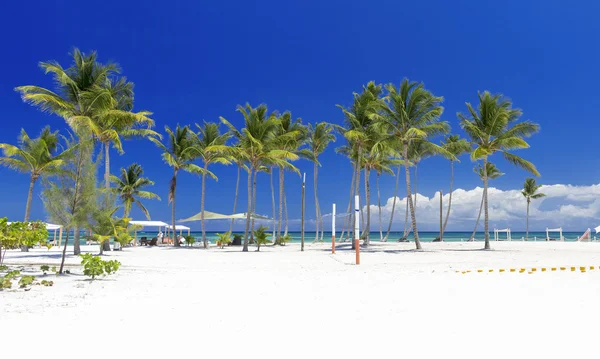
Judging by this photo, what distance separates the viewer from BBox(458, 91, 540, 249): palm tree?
78.5ft

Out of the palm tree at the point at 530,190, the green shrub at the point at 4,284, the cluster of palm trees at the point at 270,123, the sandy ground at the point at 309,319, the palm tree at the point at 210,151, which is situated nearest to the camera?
the sandy ground at the point at 309,319

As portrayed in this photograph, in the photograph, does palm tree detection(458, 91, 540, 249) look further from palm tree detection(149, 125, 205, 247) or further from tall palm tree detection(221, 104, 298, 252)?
palm tree detection(149, 125, 205, 247)

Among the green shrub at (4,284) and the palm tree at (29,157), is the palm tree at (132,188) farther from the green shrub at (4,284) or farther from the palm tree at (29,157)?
the green shrub at (4,284)

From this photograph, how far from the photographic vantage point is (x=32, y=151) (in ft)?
78.0

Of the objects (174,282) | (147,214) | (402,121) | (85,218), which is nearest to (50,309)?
(174,282)

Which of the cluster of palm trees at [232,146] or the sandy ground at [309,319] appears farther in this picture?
the cluster of palm trees at [232,146]

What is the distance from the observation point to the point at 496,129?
24.2 metres

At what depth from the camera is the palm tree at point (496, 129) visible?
23.9 m

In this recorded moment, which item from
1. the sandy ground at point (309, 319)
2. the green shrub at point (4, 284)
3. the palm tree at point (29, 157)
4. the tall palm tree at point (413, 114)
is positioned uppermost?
the tall palm tree at point (413, 114)

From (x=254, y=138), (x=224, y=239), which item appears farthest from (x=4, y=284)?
(x=224, y=239)

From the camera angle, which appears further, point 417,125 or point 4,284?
point 417,125

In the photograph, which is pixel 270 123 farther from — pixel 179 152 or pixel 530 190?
pixel 530 190

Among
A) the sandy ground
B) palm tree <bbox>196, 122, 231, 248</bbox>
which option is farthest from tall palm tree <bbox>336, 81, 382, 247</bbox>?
the sandy ground

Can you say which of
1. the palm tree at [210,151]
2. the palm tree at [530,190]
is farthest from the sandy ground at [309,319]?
the palm tree at [530,190]
